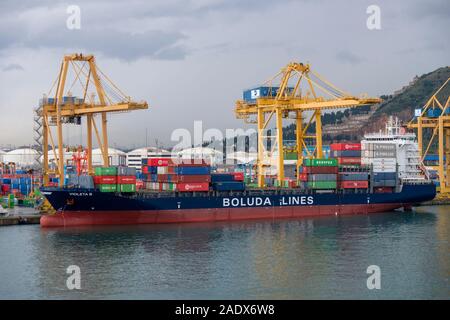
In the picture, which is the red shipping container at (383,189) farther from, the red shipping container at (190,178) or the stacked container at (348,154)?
the red shipping container at (190,178)

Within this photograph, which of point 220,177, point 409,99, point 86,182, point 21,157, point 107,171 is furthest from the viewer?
point 409,99

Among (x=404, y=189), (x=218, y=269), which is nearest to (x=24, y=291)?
(x=218, y=269)

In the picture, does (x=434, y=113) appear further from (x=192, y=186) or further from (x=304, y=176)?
(x=192, y=186)

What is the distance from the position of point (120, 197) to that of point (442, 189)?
1396 inches

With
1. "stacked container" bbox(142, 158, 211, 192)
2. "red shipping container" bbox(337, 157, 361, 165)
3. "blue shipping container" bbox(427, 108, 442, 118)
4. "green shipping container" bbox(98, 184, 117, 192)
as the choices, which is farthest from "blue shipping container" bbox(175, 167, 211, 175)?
"blue shipping container" bbox(427, 108, 442, 118)

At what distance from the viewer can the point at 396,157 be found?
57094 mm

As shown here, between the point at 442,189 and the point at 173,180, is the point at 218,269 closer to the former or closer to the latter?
the point at 173,180

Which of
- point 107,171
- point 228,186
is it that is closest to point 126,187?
point 107,171

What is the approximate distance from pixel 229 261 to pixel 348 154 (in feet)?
88.4

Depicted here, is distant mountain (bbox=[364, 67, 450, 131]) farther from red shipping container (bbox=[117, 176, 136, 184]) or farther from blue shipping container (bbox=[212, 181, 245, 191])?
red shipping container (bbox=[117, 176, 136, 184])

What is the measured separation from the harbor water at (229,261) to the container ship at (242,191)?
1.79 meters

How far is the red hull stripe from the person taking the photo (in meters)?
44.5

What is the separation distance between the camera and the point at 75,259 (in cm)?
3256

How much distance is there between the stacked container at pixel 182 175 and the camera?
47094 mm
